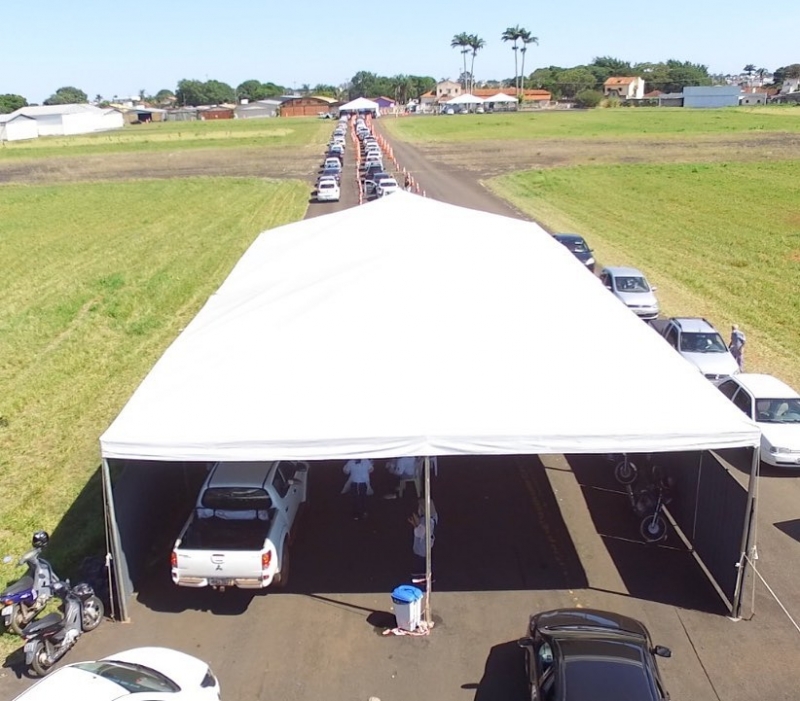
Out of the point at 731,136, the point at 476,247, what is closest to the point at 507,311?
the point at 476,247

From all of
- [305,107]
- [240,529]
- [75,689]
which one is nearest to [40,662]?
[75,689]

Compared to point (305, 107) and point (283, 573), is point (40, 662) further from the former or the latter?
point (305, 107)

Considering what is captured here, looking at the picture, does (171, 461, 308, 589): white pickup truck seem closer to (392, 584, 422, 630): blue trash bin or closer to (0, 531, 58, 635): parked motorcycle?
(0, 531, 58, 635): parked motorcycle

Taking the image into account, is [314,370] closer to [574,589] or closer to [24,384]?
[574,589]

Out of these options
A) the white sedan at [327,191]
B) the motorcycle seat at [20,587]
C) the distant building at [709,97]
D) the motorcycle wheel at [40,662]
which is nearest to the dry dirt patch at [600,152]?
the white sedan at [327,191]

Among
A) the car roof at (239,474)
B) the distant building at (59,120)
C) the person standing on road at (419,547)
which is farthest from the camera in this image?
the distant building at (59,120)

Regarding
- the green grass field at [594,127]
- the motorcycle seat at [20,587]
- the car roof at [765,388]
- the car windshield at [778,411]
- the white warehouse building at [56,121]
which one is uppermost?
the white warehouse building at [56,121]

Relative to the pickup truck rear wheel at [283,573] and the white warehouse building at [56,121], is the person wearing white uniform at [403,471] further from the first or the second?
the white warehouse building at [56,121]
